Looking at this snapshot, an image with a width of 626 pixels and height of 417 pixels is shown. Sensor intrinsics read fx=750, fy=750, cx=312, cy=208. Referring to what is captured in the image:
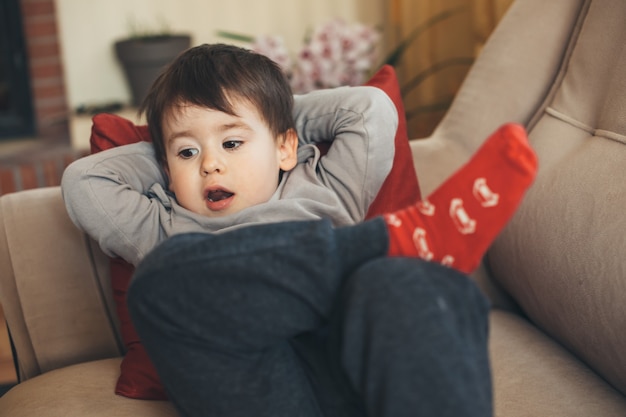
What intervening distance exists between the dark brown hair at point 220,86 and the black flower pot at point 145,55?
1487 millimetres

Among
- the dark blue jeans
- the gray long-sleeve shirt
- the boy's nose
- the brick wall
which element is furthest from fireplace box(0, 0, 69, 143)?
the dark blue jeans

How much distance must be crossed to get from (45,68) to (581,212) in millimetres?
2236

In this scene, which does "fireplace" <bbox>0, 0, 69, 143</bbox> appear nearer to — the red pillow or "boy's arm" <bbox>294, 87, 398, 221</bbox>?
the red pillow

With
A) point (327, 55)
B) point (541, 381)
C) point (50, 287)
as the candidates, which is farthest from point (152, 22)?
point (541, 381)

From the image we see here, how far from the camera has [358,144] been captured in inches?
44.5

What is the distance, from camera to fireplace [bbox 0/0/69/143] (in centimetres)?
265

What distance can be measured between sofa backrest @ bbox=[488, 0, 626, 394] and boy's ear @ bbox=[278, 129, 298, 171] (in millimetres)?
362

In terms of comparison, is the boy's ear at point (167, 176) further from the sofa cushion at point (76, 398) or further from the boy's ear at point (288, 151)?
the sofa cushion at point (76, 398)

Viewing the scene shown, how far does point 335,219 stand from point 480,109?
1.42 feet

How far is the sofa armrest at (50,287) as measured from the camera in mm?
1161

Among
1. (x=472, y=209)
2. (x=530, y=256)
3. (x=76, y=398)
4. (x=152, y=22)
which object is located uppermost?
(x=472, y=209)

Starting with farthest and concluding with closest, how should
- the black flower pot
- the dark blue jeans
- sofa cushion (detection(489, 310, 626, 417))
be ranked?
the black flower pot, sofa cushion (detection(489, 310, 626, 417)), the dark blue jeans

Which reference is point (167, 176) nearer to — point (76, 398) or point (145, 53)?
point (76, 398)

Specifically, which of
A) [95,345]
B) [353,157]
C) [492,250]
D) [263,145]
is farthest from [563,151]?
[95,345]
